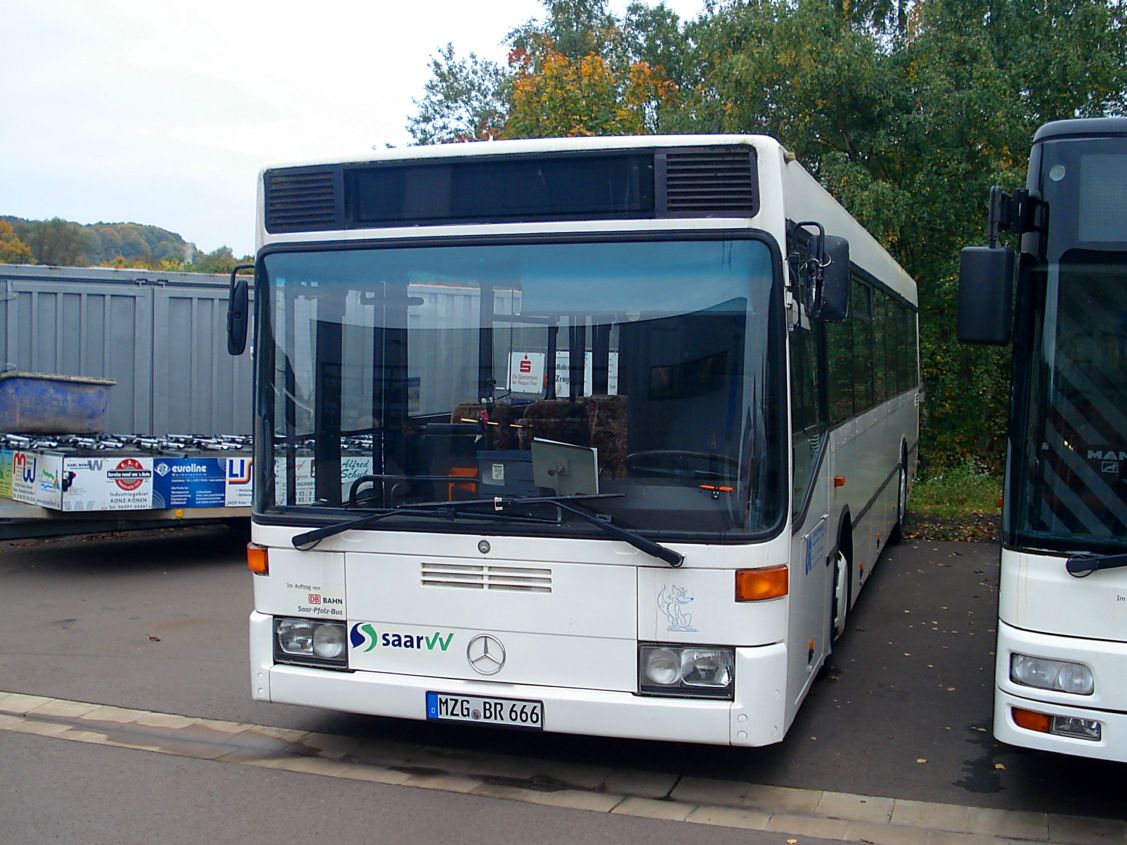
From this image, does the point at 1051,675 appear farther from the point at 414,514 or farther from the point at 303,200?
the point at 303,200

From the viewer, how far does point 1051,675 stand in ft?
14.9

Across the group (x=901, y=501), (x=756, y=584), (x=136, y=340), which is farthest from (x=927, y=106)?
(x=756, y=584)

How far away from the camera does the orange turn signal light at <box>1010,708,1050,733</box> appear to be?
4594 mm

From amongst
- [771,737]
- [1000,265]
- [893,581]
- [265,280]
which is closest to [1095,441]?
[1000,265]

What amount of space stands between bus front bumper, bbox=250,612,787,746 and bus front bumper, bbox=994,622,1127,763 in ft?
3.03

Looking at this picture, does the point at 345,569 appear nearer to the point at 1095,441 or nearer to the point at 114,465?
the point at 1095,441

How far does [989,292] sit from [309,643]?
11.5ft

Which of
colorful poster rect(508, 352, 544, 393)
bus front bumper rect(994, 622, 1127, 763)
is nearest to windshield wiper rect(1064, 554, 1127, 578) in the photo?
bus front bumper rect(994, 622, 1127, 763)

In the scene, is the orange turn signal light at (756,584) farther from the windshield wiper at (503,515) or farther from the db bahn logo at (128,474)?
the db bahn logo at (128,474)

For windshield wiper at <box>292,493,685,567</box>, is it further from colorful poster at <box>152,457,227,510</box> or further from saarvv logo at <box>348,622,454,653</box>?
colorful poster at <box>152,457,227,510</box>

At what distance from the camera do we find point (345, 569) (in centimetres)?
534

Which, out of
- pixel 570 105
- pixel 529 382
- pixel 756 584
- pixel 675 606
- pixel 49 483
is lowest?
pixel 49 483

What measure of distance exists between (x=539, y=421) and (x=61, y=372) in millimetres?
10727

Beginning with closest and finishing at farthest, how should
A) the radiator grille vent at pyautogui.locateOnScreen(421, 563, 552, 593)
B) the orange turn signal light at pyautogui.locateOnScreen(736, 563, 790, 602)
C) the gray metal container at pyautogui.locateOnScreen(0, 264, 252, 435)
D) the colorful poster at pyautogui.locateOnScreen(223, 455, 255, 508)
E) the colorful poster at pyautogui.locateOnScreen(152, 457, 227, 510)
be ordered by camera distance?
the orange turn signal light at pyautogui.locateOnScreen(736, 563, 790, 602) < the radiator grille vent at pyautogui.locateOnScreen(421, 563, 552, 593) < the colorful poster at pyautogui.locateOnScreen(152, 457, 227, 510) < the colorful poster at pyautogui.locateOnScreen(223, 455, 255, 508) < the gray metal container at pyautogui.locateOnScreen(0, 264, 252, 435)
